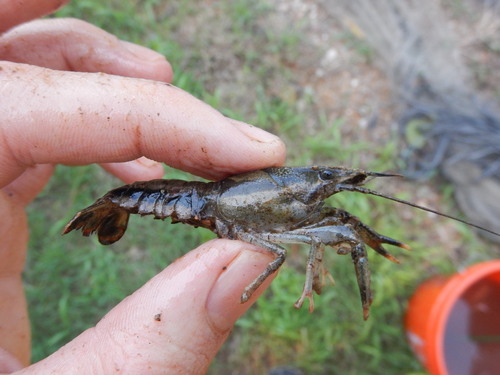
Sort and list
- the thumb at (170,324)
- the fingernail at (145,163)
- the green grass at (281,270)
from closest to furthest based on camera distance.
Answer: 1. the thumb at (170,324)
2. the fingernail at (145,163)
3. the green grass at (281,270)

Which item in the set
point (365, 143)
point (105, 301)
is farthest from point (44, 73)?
point (365, 143)

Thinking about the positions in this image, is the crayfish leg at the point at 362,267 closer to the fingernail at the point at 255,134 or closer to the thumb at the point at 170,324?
the thumb at the point at 170,324

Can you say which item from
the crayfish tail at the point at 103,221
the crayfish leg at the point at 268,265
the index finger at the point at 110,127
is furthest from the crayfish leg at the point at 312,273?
the crayfish tail at the point at 103,221

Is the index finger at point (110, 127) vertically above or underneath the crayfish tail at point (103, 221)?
above

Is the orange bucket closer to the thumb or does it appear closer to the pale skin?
the pale skin

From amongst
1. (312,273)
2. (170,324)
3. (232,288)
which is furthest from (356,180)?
(170,324)

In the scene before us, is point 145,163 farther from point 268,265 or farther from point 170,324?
point 170,324

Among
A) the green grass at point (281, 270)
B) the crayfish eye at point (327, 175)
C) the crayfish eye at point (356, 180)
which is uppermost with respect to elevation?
the crayfish eye at point (356, 180)

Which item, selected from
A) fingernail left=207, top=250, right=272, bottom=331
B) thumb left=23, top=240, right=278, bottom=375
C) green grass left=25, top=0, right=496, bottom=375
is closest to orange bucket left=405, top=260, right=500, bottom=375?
green grass left=25, top=0, right=496, bottom=375
